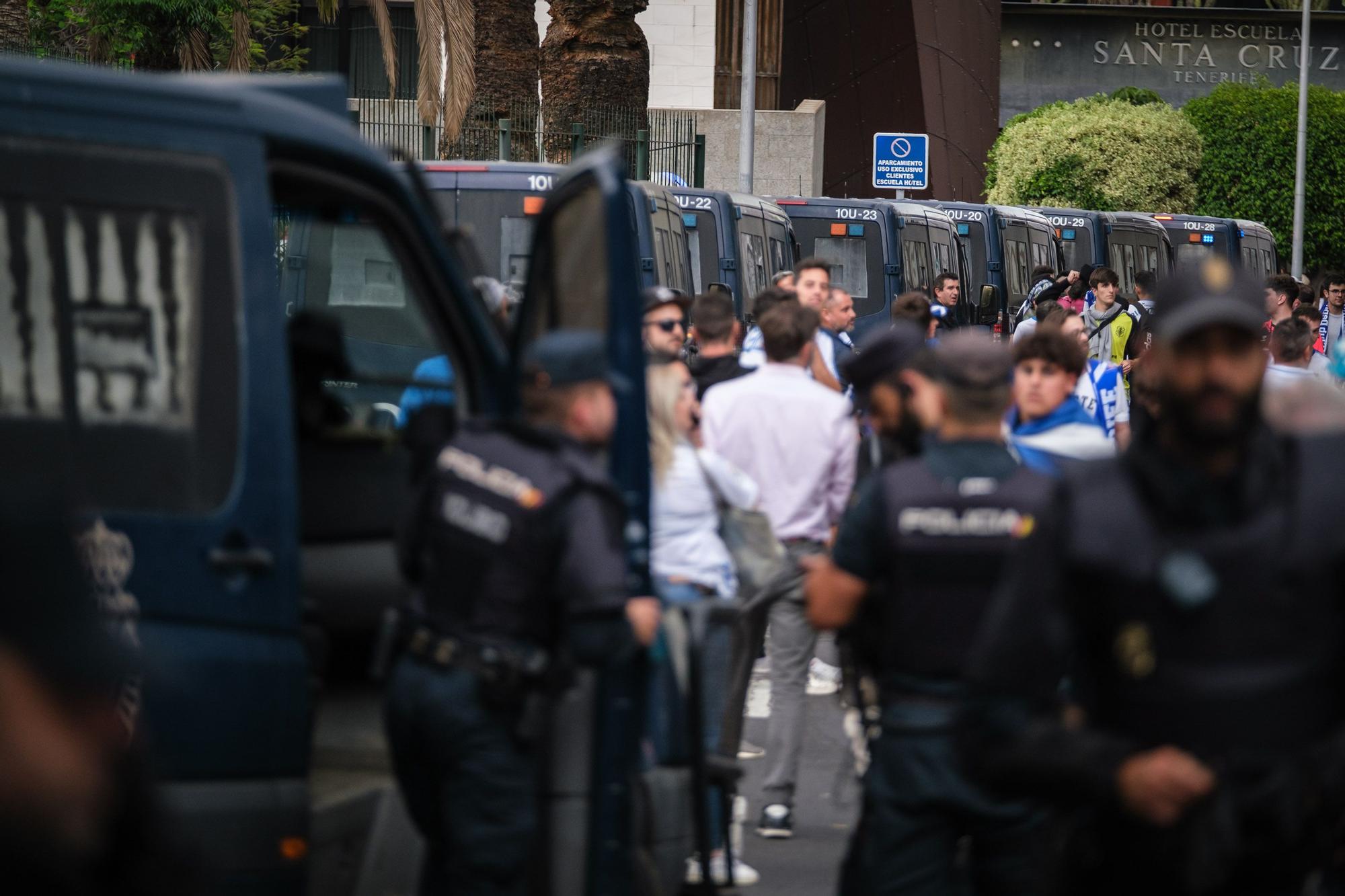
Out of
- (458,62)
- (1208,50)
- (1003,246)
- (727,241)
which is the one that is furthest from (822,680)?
(1208,50)

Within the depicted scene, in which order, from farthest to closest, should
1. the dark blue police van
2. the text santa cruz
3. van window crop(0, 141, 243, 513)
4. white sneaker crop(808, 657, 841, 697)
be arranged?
1. the text santa cruz
2. the dark blue police van
3. white sneaker crop(808, 657, 841, 697)
4. van window crop(0, 141, 243, 513)

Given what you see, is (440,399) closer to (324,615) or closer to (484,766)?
(324,615)

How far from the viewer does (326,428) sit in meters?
5.64

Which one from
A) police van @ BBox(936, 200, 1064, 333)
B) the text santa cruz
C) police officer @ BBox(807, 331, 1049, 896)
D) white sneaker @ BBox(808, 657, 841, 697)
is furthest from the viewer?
the text santa cruz

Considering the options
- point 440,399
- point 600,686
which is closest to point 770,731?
point 440,399

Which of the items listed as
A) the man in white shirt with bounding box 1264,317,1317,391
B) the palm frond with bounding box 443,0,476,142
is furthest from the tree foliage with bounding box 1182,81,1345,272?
the man in white shirt with bounding box 1264,317,1317,391

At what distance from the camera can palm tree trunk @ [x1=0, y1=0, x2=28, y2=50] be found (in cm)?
2081

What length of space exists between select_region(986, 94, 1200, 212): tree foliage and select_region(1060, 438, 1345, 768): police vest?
142 feet

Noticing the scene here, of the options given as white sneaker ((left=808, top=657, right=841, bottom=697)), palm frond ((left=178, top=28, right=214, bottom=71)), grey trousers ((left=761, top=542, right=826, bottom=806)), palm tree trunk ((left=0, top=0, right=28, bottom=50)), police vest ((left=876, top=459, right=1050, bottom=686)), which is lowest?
white sneaker ((left=808, top=657, right=841, bottom=697))

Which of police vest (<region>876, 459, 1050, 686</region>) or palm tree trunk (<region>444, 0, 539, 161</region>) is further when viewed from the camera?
palm tree trunk (<region>444, 0, 539, 161</region>)

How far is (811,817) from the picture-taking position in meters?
7.27

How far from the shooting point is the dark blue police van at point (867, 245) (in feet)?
77.0

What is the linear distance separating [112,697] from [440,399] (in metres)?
3.67

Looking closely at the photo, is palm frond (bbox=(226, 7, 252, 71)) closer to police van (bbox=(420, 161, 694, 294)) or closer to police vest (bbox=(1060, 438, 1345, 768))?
police van (bbox=(420, 161, 694, 294))
